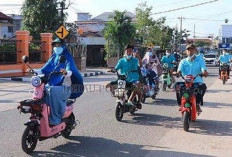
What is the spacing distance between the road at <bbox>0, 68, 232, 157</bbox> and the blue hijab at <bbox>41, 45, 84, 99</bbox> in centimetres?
97

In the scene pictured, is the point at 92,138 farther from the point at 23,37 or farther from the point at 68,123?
the point at 23,37

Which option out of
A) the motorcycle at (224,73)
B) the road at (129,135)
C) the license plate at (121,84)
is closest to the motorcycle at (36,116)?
the road at (129,135)

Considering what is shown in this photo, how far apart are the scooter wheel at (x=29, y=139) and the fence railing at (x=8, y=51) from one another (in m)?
18.0

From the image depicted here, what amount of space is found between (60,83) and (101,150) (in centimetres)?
135

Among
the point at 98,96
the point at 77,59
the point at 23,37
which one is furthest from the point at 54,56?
the point at 77,59

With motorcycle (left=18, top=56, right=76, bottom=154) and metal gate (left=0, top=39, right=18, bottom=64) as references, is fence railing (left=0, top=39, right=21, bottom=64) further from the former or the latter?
motorcycle (left=18, top=56, right=76, bottom=154)

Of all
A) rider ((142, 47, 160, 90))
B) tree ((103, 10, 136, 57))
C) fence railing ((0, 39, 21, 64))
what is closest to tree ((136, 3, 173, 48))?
tree ((103, 10, 136, 57))

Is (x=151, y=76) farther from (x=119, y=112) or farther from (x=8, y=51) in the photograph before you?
(x=8, y=51)

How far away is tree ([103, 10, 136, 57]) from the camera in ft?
130

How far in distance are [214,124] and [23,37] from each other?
58.8 ft

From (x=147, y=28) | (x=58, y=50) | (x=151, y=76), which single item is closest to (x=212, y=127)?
(x=58, y=50)

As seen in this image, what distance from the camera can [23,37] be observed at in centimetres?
2527

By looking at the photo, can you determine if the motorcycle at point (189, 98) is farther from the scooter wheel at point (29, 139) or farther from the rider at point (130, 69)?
the scooter wheel at point (29, 139)

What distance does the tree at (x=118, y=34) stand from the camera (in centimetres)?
3953
